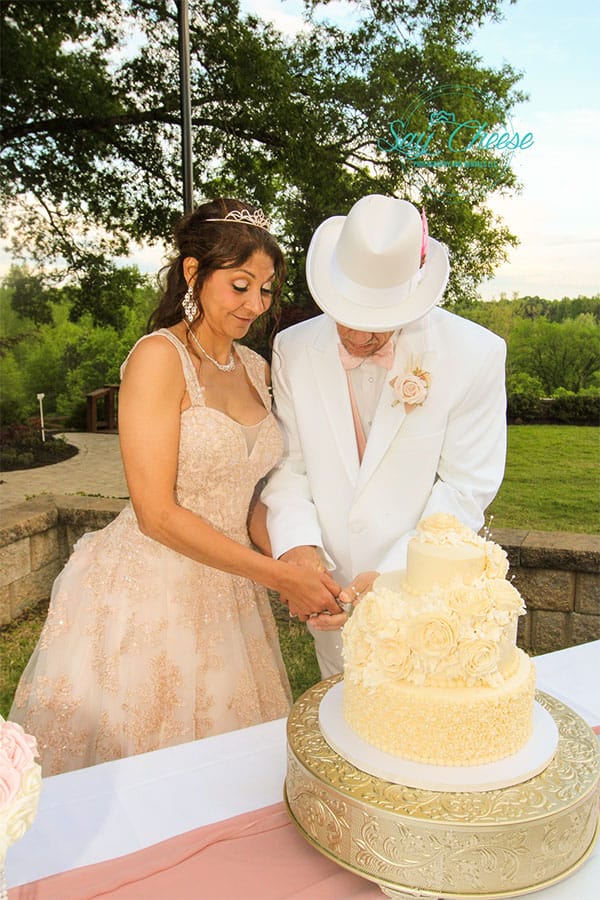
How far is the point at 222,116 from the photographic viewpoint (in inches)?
146

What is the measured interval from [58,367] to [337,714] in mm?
3019

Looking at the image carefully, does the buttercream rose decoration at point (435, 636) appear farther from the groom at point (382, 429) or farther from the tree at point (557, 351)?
the tree at point (557, 351)

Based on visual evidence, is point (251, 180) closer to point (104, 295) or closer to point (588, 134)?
point (104, 295)

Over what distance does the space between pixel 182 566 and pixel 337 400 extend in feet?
2.24

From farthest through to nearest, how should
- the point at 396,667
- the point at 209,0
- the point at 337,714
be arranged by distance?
the point at 209,0 < the point at 337,714 < the point at 396,667

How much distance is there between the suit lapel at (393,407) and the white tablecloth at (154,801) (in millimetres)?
869

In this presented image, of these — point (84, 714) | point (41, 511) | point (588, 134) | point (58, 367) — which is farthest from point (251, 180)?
point (84, 714)

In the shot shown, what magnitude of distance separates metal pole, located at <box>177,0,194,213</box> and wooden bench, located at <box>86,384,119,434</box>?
1.03 meters

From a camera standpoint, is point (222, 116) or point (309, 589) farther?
point (222, 116)

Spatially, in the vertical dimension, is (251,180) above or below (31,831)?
above

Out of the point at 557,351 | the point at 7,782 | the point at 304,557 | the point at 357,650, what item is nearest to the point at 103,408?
the point at 304,557

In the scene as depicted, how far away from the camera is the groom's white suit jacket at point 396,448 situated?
2.25 metres

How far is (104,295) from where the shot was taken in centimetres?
384
